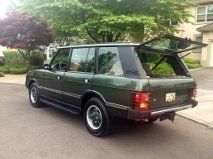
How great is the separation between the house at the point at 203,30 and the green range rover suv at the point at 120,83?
18.3 meters

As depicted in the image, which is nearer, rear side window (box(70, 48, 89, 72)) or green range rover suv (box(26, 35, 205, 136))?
green range rover suv (box(26, 35, 205, 136))

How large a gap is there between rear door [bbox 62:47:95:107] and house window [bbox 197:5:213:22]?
21425mm

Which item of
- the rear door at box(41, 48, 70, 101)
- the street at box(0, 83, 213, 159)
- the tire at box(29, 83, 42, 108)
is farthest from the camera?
the tire at box(29, 83, 42, 108)

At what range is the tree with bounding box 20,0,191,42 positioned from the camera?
11.9 m

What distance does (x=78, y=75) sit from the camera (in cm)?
582

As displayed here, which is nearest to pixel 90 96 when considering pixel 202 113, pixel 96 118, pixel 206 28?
pixel 96 118

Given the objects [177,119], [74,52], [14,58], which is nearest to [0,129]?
[74,52]

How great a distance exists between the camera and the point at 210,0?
2347cm

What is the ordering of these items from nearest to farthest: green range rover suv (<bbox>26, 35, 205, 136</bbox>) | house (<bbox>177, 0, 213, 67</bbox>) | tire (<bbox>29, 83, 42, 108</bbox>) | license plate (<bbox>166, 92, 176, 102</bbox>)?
green range rover suv (<bbox>26, 35, 205, 136</bbox>) < license plate (<bbox>166, 92, 176, 102</bbox>) < tire (<bbox>29, 83, 42, 108</bbox>) < house (<bbox>177, 0, 213, 67</bbox>)

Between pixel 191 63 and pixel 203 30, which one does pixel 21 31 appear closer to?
pixel 191 63

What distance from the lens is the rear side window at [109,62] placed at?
504 centimetres

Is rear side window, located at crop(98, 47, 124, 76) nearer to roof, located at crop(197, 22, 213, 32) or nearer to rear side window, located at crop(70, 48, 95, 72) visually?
rear side window, located at crop(70, 48, 95, 72)

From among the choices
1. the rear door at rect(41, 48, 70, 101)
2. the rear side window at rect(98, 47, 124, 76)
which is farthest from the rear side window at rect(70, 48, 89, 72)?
the rear side window at rect(98, 47, 124, 76)

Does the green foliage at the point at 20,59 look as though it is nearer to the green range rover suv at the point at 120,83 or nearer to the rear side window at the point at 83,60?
the green range rover suv at the point at 120,83
